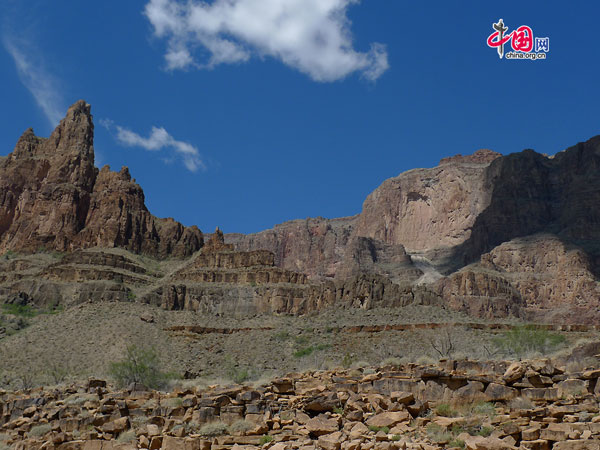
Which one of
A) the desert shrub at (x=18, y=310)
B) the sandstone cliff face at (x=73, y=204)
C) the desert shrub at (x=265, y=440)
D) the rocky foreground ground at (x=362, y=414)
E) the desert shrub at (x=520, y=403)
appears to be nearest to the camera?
the rocky foreground ground at (x=362, y=414)

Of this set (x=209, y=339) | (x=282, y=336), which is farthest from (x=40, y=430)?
(x=209, y=339)

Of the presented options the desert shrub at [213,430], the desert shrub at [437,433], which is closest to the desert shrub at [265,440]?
the desert shrub at [213,430]

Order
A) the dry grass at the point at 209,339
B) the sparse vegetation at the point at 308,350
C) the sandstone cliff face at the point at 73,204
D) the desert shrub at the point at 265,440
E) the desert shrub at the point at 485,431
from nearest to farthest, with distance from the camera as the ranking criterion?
1. the desert shrub at the point at 485,431
2. the desert shrub at the point at 265,440
3. the dry grass at the point at 209,339
4. the sparse vegetation at the point at 308,350
5. the sandstone cliff face at the point at 73,204

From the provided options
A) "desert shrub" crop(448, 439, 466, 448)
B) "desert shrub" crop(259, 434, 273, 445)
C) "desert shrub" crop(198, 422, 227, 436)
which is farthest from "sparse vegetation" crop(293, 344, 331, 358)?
"desert shrub" crop(448, 439, 466, 448)

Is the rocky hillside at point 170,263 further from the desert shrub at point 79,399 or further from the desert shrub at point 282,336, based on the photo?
the desert shrub at point 79,399

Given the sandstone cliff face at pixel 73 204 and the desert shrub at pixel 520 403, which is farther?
the sandstone cliff face at pixel 73 204

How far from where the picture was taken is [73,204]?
154 m

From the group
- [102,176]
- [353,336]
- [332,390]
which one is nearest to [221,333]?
[353,336]

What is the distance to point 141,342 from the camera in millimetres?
83188

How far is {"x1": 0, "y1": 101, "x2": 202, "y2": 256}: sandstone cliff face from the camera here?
148 meters

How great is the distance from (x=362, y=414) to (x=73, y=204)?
459ft

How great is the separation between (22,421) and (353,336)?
5169cm

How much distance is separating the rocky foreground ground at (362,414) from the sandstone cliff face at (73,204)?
4705 inches

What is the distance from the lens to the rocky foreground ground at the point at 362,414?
19.6 meters
